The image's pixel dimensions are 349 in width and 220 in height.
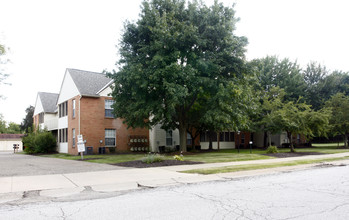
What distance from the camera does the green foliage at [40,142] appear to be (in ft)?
98.3

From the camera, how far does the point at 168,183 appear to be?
9.47 m

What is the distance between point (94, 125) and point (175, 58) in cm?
1201

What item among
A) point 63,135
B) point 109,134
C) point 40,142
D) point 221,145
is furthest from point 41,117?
point 221,145

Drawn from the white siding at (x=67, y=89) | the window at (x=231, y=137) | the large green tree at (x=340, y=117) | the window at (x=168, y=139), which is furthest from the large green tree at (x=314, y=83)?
the white siding at (x=67, y=89)

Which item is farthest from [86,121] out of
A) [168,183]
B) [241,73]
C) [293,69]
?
[293,69]

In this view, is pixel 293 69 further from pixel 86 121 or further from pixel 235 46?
pixel 86 121

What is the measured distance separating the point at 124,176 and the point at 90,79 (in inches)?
798

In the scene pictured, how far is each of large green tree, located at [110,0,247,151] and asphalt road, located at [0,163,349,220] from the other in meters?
9.98

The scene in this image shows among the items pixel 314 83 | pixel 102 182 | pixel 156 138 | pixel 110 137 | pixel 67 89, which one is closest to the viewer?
pixel 102 182

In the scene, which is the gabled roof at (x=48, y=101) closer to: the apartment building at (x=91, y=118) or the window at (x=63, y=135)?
the window at (x=63, y=135)

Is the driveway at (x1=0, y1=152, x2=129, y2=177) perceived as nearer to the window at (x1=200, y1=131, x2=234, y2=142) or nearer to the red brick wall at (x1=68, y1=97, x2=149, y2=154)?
the red brick wall at (x1=68, y1=97, x2=149, y2=154)

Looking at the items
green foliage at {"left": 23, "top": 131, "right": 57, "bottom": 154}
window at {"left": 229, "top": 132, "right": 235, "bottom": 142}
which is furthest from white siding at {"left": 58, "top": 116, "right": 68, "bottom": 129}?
window at {"left": 229, "top": 132, "right": 235, "bottom": 142}

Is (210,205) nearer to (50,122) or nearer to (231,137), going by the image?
(50,122)

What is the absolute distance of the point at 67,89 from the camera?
2956cm
